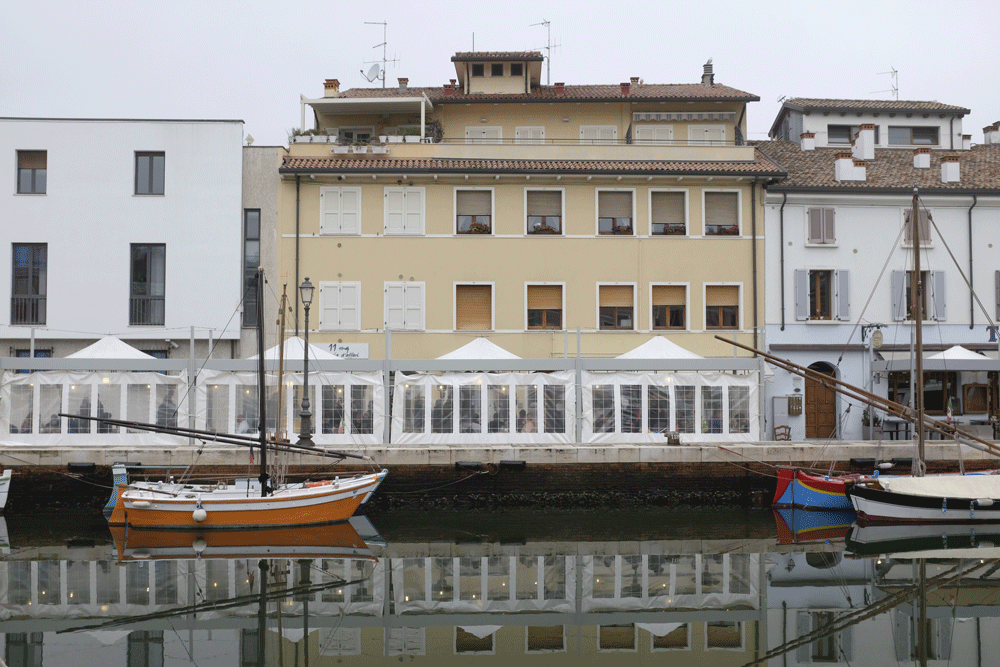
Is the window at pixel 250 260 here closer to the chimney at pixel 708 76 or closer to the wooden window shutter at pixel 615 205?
the wooden window shutter at pixel 615 205

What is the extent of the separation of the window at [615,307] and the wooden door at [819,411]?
6075 mm

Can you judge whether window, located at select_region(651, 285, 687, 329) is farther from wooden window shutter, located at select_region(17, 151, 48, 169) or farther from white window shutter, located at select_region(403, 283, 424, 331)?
wooden window shutter, located at select_region(17, 151, 48, 169)

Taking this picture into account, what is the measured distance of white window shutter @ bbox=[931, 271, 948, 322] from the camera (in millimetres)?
28453

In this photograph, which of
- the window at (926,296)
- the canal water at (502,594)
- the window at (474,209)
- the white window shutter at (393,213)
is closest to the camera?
the canal water at (502,594)

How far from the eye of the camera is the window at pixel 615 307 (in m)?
28.5

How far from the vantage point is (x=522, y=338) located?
28.3 metres

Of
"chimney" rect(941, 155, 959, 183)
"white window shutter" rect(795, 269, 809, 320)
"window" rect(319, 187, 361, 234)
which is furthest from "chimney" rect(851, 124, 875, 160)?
"window" rect(319, 187, 361, 234)

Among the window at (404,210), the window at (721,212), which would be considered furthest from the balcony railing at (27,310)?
the window at (721,212)

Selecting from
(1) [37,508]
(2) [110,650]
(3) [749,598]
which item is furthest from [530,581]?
(1) [37,508]

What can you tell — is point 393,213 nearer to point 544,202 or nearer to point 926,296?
point 544,202

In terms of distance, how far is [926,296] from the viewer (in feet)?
93.7

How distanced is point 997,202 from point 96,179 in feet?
95.0

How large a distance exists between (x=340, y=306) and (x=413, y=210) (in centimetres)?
387

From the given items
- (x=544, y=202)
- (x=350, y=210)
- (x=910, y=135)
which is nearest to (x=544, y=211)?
(x=544, y=202)
